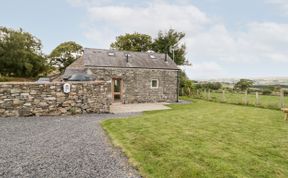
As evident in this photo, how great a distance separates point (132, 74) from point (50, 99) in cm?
791

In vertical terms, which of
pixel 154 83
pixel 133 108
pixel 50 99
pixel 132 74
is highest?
pixel 132 74

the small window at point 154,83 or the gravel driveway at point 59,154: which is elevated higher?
the small window at point 154,83

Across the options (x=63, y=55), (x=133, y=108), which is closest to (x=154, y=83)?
(x=133, y=108)

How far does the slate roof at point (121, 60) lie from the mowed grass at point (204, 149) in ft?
30.9

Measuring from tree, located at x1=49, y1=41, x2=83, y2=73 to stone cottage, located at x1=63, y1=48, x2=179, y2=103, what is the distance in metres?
23.1

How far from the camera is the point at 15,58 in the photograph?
28594 millimetres

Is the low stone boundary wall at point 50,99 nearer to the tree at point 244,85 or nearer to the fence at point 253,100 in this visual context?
the fence at point 253,100

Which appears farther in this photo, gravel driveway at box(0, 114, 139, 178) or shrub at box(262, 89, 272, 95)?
shrub at box(262, 89, 272, 95)

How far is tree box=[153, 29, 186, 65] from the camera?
29.6 meters

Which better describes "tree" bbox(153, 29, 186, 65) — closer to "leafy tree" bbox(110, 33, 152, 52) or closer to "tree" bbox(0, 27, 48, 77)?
"leafy tree" bbox(110, 33, 152, 52)

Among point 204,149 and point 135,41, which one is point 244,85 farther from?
point 204,149

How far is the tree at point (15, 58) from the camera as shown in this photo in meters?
28.1

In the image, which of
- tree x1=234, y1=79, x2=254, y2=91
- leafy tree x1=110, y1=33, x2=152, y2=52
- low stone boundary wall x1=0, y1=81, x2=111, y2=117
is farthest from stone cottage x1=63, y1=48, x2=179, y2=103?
leafy tree x1=110, y1=33, x2=152, y2=52

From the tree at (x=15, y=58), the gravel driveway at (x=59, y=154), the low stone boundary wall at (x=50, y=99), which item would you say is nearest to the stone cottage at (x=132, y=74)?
the low stone boundary wall at (x=50, y=99)
